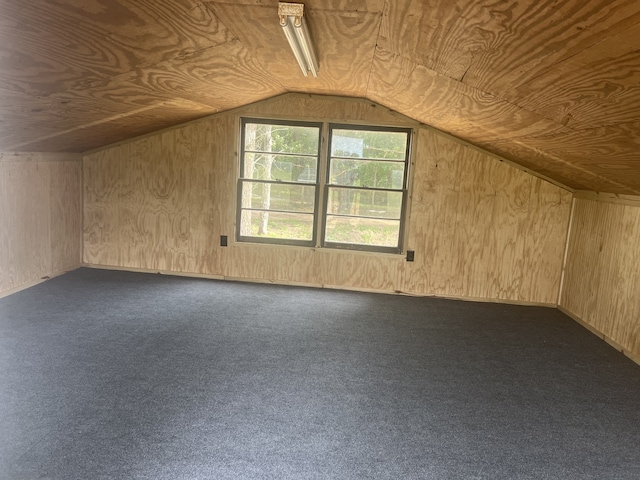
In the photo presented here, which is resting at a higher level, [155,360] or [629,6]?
[629,6]

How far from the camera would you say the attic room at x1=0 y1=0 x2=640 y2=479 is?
201 centimetres

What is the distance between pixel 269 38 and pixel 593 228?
3.43m

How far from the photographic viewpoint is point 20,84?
2.39 metres

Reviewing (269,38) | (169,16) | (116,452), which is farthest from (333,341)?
(169,16)

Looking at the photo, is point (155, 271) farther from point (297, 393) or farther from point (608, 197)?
point (608, 197)

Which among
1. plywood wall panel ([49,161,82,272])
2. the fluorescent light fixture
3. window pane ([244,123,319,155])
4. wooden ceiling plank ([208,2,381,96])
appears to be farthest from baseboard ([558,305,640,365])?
plywood wall panel ([49,161,82,272])

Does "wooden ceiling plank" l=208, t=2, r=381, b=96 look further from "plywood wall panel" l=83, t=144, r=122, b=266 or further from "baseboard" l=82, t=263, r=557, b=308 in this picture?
"plywood wall panel" l=83, t=144, r=122, b=266

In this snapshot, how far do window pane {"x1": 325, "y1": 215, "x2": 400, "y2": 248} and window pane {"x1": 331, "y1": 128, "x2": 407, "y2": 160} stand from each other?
70 cm

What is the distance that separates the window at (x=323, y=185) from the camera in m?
4.99

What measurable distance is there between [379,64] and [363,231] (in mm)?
2396

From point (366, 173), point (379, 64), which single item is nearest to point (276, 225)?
point (366, 173)

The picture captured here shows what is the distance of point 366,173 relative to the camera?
5.02 metres

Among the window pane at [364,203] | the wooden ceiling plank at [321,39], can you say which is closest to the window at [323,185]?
the window pane at [364,203]

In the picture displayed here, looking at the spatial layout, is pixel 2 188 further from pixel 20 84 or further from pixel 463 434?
pixel 463 434
